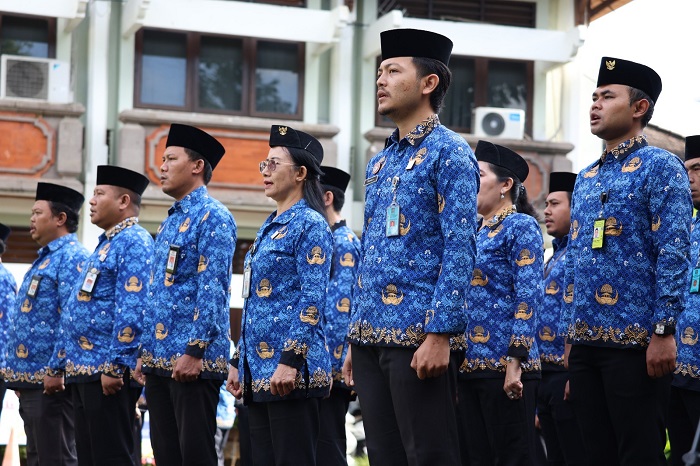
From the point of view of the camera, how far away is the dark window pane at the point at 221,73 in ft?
59.6

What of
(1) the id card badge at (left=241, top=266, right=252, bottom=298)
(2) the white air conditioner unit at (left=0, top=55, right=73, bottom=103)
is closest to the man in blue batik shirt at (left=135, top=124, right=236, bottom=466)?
(1) the id card badge at (left=241, top=266, right=252, bottom=298)

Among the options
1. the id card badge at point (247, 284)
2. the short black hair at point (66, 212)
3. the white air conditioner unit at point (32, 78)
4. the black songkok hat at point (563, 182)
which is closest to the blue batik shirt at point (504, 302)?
the id card badge at point (247, 284)

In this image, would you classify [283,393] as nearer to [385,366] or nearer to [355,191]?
[385,366]

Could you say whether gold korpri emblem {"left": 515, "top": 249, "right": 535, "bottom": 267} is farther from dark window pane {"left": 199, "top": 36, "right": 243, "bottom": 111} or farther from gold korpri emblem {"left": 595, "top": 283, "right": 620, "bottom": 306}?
dark window pane {"left": 199, "top": 36, "right": 243, "bottom": 111}

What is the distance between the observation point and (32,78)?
16.9 metres

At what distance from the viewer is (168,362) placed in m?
6.51

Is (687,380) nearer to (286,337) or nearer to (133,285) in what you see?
(286,337)

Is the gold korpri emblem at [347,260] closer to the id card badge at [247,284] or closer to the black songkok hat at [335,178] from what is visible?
the black songkok hat at [335,178]

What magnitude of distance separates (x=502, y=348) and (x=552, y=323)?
1.54 meters

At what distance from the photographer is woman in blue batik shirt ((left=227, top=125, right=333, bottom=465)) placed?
19.1 ft

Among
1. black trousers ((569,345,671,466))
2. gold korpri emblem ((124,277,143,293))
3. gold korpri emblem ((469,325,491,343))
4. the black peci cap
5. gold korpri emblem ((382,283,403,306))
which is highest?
the black peci cap

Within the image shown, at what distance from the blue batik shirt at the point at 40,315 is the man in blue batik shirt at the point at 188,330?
72.5 inches

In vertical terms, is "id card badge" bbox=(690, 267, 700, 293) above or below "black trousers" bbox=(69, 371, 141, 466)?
above

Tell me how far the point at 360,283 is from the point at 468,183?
23.8 inches
